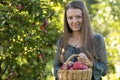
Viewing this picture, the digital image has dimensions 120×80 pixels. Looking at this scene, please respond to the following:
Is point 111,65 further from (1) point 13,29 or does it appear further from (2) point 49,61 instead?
(1) point 13,29

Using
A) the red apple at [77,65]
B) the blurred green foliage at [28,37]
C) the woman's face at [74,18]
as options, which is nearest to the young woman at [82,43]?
the woman's face at [74,18]

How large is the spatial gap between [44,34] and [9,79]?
0.63 metres

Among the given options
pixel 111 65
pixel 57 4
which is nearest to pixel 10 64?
pixel 57 4

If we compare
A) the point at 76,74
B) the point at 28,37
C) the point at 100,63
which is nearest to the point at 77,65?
the point at 76,74

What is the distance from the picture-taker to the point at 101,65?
10.5ft

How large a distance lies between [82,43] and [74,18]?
0.71 feet

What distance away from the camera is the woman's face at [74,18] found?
3.24 meters

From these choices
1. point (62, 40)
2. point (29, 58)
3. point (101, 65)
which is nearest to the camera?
point (101, 65)

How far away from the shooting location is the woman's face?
10.6 feet

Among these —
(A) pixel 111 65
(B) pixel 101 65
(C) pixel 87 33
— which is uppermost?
(C) pixel 87 33

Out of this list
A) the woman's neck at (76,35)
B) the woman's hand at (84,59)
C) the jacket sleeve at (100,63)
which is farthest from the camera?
the woman's neck at (76,35)

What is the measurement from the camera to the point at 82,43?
3.27m

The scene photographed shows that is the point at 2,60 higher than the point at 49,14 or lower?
lower

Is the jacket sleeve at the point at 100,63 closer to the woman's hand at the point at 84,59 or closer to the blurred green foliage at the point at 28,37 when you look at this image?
the woman's hand at the point at 84,59
